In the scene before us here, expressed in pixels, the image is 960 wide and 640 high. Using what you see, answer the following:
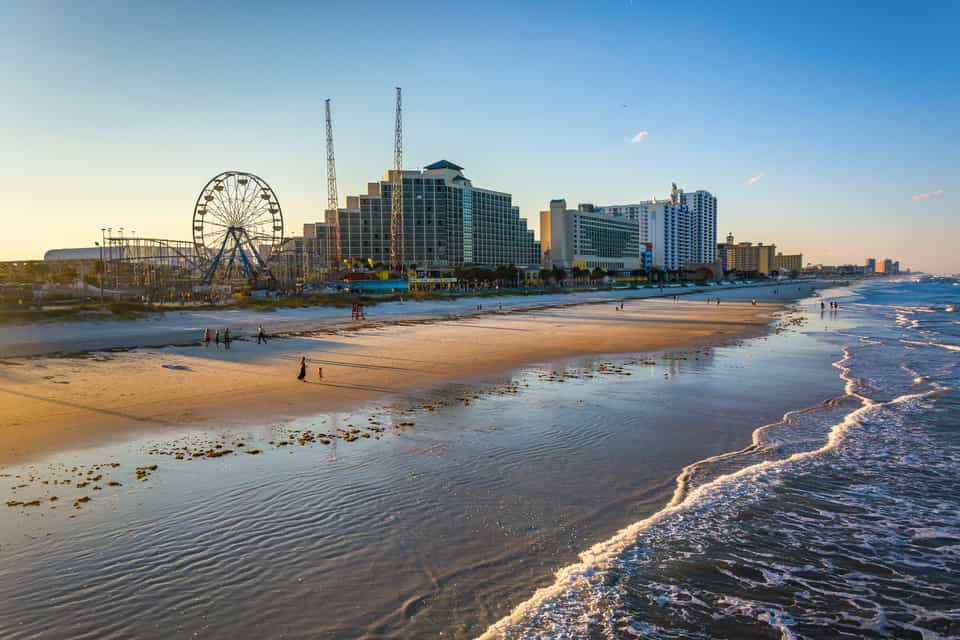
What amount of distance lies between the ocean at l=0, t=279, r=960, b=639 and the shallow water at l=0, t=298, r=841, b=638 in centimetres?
A: 4

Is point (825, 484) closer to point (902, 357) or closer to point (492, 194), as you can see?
point (902, 357)

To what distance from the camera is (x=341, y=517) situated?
8281 mm

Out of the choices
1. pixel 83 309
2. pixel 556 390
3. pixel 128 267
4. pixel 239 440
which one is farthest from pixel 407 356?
pixel 128 267

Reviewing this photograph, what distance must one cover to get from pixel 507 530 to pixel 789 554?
391 cm

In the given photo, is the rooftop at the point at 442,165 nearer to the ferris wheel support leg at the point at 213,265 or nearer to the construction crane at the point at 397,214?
the construction crane at the point at 397,214

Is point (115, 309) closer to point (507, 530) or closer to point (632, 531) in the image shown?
point (507, 530)

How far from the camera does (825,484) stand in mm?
9766

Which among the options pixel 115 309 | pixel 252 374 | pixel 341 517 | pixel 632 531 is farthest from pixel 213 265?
pixel 632 531

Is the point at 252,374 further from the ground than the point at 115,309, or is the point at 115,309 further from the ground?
the point at 115,309

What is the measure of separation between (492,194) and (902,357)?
555 feet

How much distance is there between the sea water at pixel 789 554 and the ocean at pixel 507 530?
33mm

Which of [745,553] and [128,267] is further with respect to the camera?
[128,267]

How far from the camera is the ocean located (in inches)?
233

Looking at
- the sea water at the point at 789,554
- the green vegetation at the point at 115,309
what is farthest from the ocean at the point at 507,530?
the green vegetation at the point at 115,309
